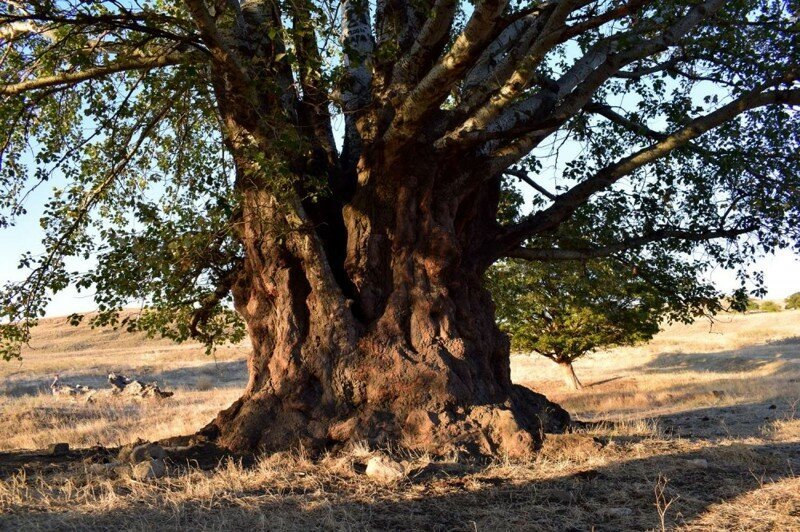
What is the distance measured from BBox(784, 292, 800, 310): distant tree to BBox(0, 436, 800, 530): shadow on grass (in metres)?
63.2

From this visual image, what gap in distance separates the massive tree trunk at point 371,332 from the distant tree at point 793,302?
62.3 meters

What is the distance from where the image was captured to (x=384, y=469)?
562 cm

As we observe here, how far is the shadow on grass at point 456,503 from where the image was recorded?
4430 mm

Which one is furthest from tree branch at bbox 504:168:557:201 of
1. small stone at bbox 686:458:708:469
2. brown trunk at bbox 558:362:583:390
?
brown trunk at bbox 558:362:583:390

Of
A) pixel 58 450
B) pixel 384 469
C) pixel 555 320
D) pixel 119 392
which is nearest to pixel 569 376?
pixel 555 320

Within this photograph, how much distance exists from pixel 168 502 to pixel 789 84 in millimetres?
8228

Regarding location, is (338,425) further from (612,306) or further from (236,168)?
(612,306)

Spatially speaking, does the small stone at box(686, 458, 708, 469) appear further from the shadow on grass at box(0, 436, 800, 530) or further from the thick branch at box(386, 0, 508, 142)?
the thick branch at box(386, 0, 508, 142)

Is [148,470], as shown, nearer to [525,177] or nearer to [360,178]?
[360,178]

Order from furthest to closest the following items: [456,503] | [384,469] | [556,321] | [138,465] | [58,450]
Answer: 1. [556,321]
2. [58,450]
3. [138,465]
4. [384,469]
5. [456,503]

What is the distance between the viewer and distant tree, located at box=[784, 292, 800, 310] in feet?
199

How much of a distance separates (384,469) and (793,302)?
66.8 m

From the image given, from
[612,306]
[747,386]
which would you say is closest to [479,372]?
[612,306]

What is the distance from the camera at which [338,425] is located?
6.98 metres
